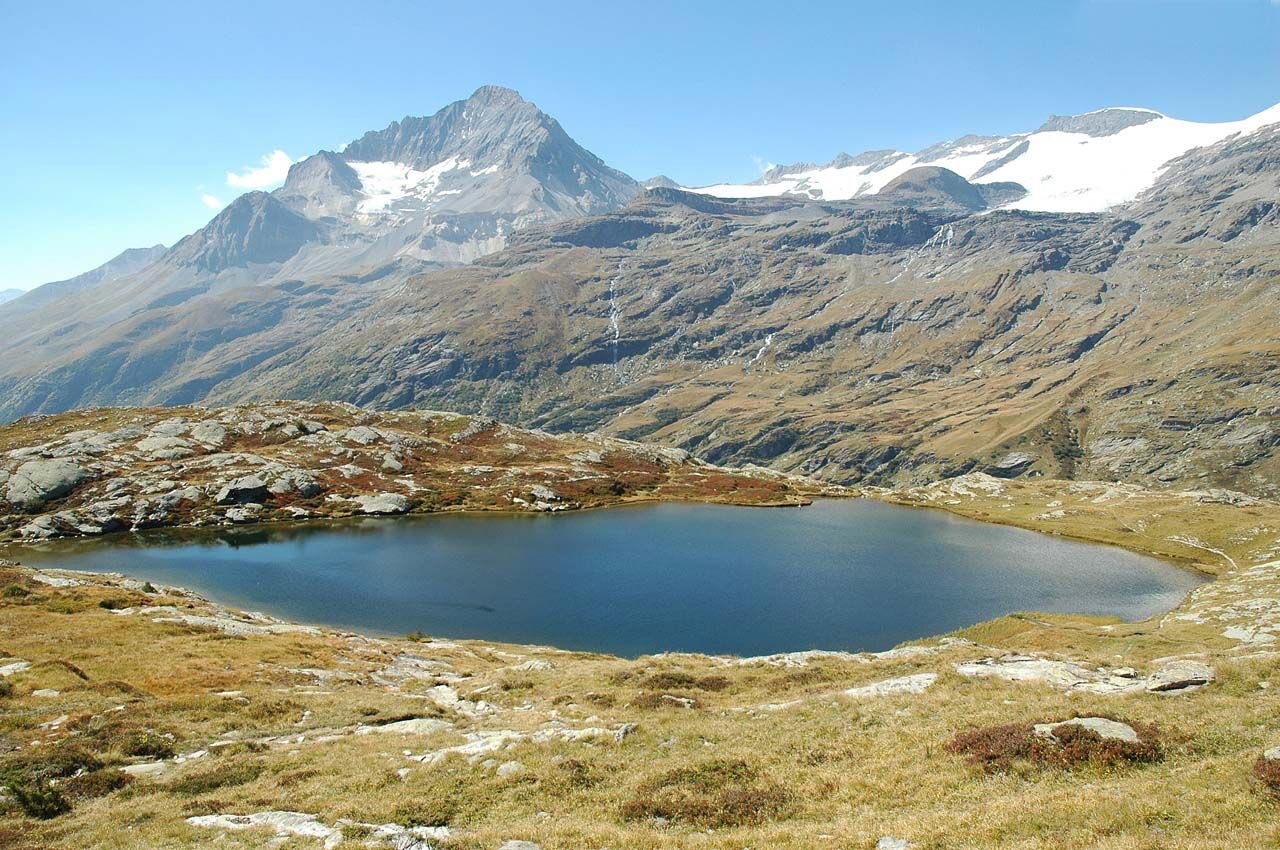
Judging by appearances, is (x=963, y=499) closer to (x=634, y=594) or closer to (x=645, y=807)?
(x=634, y=594)

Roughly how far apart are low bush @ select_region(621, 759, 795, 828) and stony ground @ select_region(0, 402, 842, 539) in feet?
403

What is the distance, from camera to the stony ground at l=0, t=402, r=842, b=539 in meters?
120

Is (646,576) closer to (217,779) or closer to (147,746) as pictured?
(147,746)

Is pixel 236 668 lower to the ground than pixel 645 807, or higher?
lower

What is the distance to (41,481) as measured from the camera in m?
120

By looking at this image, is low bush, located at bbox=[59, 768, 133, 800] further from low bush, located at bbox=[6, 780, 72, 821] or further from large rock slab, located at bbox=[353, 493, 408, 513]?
large rock slab, located at bbox=[353, 493, 408, 513]

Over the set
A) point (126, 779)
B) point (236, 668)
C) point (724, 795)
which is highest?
point (724, 795)

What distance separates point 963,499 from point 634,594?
109703mm

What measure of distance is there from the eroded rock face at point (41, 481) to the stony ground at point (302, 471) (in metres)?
0.24

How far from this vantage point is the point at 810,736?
24.6m

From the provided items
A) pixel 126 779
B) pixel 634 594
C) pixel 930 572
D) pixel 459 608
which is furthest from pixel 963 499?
pixel 126 779

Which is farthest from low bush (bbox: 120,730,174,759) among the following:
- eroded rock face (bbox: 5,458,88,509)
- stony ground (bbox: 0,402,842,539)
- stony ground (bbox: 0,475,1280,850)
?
eroded rock face (bbox: 5,458,88,509)

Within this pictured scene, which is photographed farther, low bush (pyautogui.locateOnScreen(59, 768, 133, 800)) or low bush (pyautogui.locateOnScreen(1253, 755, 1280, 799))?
low bush (pyautogui.locateOnScreen(59, 768, 133, 800))

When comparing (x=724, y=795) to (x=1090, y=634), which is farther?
(x=1090, y=634)
